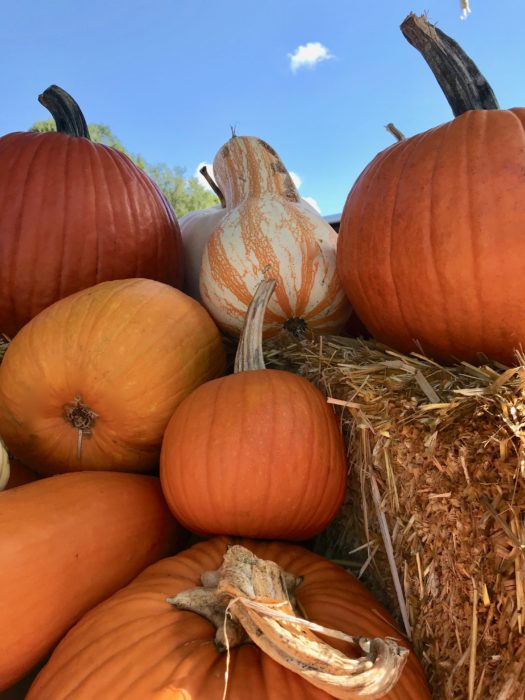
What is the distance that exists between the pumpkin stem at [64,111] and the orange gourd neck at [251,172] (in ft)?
1.68

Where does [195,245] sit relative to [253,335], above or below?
above

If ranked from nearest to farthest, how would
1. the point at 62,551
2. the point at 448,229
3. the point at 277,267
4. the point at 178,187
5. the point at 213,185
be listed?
the point at 62,551, the point at 448,229, the point at 277,267, the point at 213,185, the point at 178,187

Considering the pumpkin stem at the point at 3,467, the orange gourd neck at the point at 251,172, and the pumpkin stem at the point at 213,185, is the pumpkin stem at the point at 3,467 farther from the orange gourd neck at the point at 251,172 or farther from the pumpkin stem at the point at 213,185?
the pumpkin stem at the point at 213,185

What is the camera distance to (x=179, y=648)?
820 mm

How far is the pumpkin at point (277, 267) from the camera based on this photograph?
59.7 inches

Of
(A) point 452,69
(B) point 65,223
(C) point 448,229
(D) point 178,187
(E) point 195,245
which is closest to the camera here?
(C) point 448,229

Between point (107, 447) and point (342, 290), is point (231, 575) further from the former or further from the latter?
point (342, 290)

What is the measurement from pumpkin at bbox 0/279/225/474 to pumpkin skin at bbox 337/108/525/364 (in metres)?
0.49

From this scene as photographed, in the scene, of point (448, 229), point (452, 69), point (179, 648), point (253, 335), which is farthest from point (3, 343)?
point (452, 69)

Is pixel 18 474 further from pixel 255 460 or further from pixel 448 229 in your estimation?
pixel 448 229

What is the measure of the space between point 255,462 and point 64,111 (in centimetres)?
151

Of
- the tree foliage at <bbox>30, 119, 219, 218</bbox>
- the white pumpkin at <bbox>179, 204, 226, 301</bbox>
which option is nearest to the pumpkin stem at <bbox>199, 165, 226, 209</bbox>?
the white pumpkin at <bbox>179, 204, 226, 301</bbox>

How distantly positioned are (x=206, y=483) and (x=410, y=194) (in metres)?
0.74

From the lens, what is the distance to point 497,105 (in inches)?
51.2
